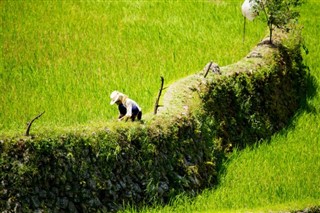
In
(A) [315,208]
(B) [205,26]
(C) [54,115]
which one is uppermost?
(B) [205,26]

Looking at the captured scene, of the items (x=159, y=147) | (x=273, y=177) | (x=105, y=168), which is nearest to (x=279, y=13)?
(x=273, y=177)

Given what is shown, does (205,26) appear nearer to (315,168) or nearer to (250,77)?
(250,77)

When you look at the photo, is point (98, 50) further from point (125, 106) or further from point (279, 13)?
point (125, 106)

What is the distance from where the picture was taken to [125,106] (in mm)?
10016

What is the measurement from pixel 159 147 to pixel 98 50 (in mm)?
4634

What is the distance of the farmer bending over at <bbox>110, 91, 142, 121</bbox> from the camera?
9781 millimetres

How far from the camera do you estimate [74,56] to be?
14.0m

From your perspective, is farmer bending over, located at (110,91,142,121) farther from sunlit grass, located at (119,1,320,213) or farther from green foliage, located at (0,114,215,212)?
sunlit grass, located at (119,1,320,213)

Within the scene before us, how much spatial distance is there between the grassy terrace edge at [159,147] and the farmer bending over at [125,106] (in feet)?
0.46

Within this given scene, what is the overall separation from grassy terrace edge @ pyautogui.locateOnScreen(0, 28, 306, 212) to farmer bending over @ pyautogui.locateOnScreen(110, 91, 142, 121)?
0.14 m

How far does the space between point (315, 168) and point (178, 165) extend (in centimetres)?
236

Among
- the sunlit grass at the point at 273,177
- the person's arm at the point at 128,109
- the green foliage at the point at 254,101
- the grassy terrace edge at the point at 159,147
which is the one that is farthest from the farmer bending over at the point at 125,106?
the green foliage at the point at 254,101

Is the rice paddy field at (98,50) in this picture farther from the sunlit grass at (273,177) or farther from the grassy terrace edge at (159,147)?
the sunlit grass at (273,177)

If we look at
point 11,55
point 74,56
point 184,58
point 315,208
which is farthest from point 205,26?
point 315,208
